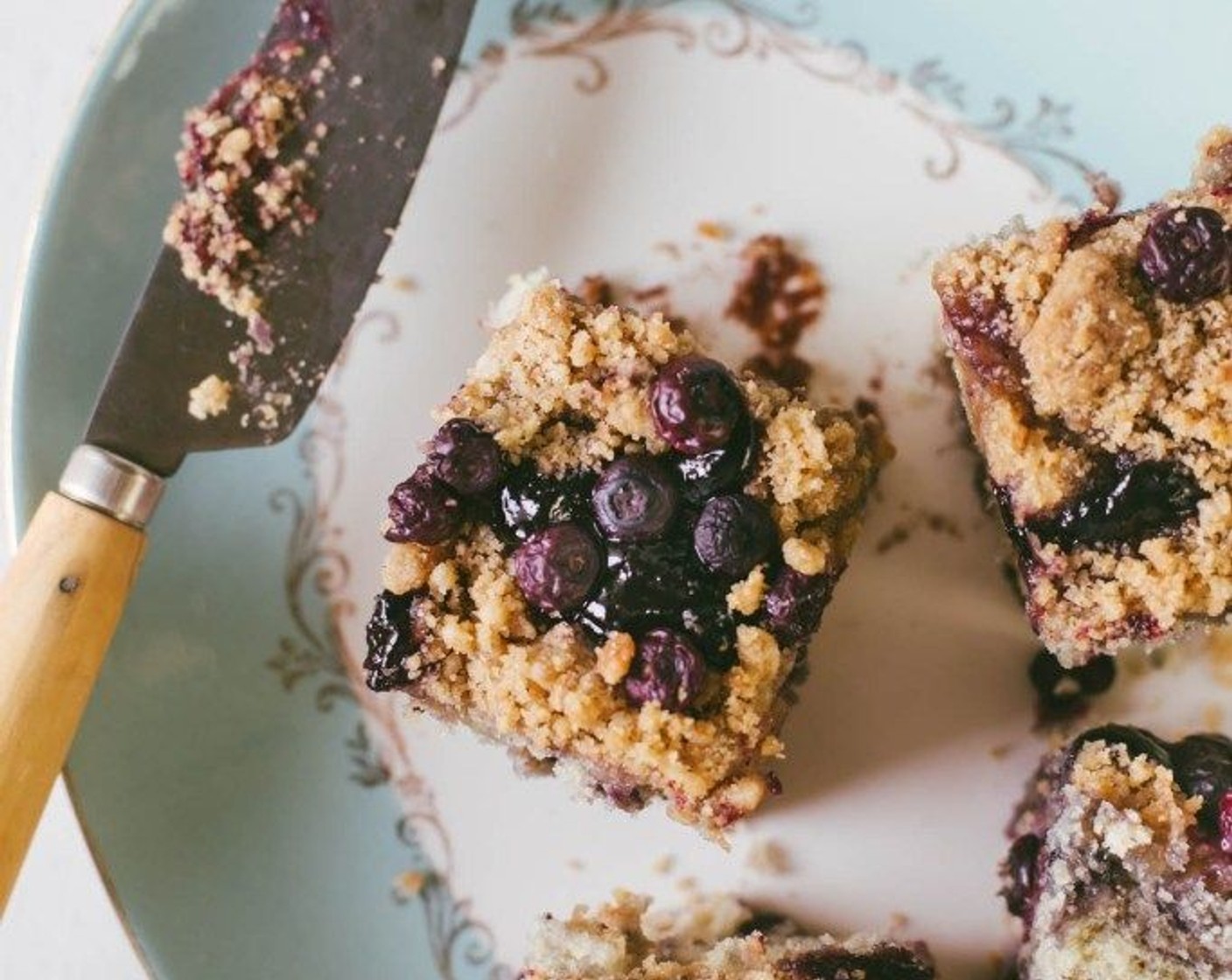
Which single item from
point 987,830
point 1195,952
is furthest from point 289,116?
point 1195,952

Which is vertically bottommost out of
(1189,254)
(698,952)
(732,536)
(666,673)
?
(698,952)

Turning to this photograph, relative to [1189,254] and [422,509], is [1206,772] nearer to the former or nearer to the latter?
[1189,254]

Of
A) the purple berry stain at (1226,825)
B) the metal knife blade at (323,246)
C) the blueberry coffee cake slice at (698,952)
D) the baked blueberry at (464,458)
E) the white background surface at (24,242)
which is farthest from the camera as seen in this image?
the white background surface at (24,242)

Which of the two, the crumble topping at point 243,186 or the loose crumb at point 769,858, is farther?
the loose crumb at point 769,858

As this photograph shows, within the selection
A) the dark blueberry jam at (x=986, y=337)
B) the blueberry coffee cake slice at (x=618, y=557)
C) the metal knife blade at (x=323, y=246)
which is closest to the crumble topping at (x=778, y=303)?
the blueberry coffee cake slice at (x=618, y=557)

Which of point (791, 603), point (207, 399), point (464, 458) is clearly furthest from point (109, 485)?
point (791, 603)

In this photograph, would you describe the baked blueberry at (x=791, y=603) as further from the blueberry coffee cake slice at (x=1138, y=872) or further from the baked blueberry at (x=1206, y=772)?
the baked blueberry at (x=1206, y=772)

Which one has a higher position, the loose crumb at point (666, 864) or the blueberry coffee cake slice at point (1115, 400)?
the blueberry coffee cake slice at point (1115, 400)
